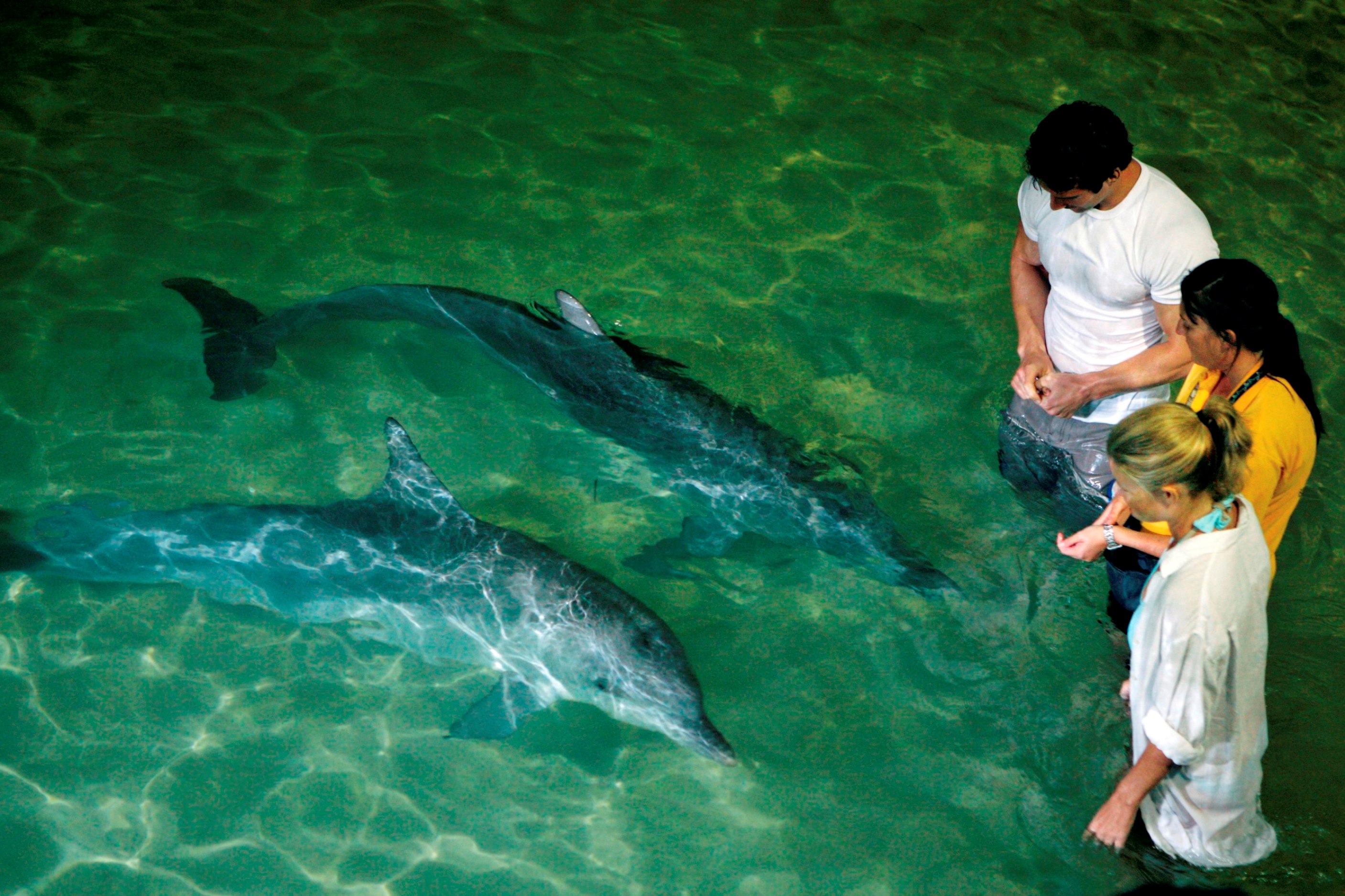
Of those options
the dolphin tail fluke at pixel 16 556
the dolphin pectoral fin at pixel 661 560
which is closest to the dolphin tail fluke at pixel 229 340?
the dolphin tail fluke at pixel 16 556

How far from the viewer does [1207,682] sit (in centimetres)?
344

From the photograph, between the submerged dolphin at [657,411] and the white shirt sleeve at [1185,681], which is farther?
the submerged dolphin at [657,411]

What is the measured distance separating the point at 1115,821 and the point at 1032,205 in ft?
10.4

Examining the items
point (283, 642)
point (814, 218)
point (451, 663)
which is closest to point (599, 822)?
point (451, 663)

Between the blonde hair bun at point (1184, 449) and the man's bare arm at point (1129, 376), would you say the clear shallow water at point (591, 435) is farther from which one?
the blonde hair bun at point (1184, 449)

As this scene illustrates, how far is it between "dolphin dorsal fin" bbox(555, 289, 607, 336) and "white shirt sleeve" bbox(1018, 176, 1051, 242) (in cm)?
259

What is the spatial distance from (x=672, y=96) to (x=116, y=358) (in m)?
5.50

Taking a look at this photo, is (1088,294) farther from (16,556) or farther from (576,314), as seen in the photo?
(16,556)

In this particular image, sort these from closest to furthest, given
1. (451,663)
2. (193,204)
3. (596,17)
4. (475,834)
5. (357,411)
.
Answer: (475,834) → (451,663) → (357,411) → (193,204) → (596,17)

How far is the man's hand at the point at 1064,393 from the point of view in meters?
5.27

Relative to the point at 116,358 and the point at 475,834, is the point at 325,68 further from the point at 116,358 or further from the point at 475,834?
the point at 475,834

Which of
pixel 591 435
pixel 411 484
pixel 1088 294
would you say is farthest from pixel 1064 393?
pixel 411 484

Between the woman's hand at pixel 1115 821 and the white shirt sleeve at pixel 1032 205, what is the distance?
117 inches

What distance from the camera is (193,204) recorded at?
8.11 metres
